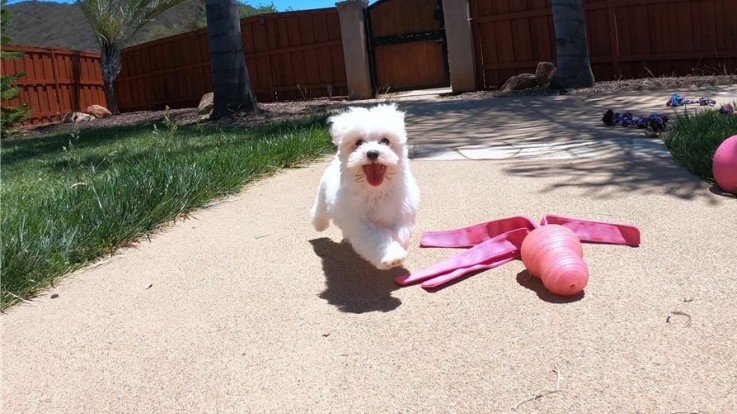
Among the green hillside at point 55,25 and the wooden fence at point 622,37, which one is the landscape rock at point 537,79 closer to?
the wooden fence at point 622,37

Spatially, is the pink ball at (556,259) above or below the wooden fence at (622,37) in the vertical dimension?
below

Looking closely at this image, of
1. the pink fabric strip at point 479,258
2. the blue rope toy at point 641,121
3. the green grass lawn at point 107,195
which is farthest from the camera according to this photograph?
the blue rope toy at point 641,121

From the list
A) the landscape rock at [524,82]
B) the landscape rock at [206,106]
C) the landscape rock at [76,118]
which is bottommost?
the landscape rock at [524,82]

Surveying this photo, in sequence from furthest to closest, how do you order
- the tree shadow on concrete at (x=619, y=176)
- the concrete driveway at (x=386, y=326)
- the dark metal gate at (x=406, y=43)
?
the dark metal gate at (x=406, y=43)
the tree shadow on concrete at (x=619, y=176)
the concrete driveway at (x=386, y=326)

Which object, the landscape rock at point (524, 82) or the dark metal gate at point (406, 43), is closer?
the landscape rock at point (524, 82)

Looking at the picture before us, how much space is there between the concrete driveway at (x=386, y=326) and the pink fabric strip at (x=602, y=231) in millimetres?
68

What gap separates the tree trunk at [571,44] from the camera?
12.9 meters

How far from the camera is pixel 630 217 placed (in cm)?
424

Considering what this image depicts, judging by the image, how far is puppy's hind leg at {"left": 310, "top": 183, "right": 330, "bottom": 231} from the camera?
13.5 ft

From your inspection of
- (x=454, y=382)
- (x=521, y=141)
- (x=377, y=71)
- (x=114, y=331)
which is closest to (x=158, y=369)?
(x=114, y=331)

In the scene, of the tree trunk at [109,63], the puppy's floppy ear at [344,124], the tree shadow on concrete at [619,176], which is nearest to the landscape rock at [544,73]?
the tree shadow on concrete at [619,176]

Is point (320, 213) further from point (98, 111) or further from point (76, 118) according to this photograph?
point (98, 111)

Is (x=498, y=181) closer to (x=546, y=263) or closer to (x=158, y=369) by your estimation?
(x=546, y=263)

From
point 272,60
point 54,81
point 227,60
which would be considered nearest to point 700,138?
point 227,60
